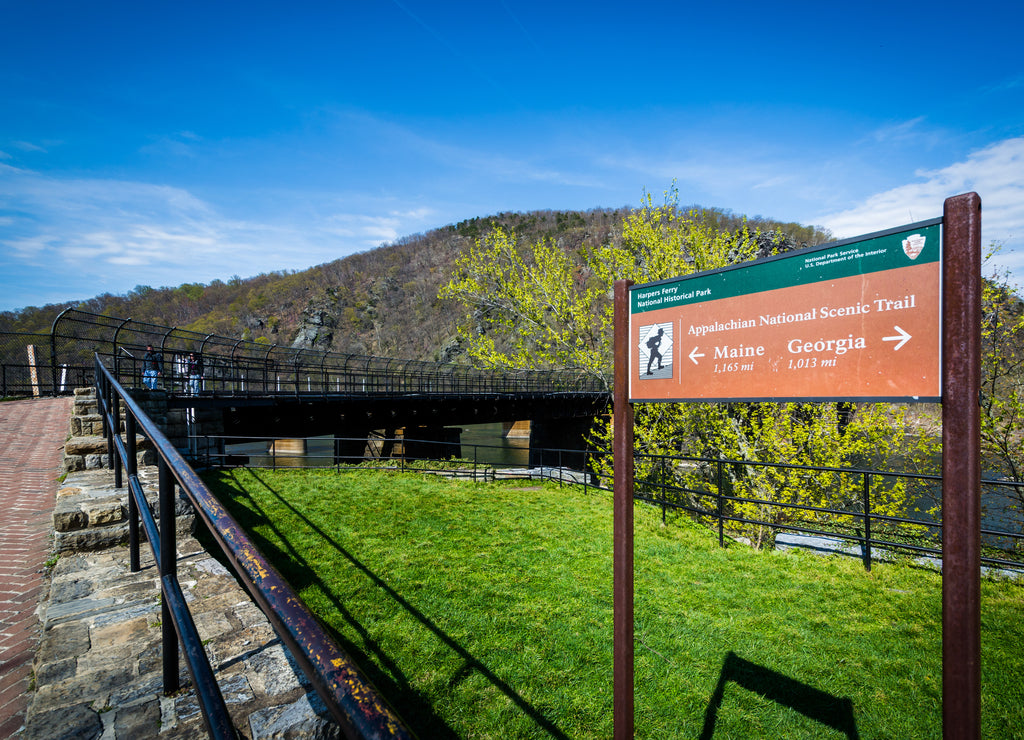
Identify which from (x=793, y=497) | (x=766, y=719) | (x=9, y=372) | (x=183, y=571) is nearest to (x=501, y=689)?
(x=766, y=719)

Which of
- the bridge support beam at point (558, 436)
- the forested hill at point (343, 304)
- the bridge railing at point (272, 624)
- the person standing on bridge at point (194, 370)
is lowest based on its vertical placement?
the bridge support beam at point (558, 436)

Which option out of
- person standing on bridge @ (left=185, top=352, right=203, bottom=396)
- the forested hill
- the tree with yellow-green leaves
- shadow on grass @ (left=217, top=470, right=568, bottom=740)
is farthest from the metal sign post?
the forested hill

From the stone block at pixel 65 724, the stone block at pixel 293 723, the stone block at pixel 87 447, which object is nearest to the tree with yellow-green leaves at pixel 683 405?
the stone block at pixel 87 447

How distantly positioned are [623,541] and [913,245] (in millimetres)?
1808

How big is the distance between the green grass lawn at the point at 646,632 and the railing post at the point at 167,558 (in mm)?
1849

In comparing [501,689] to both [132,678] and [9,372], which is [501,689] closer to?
[132,678]

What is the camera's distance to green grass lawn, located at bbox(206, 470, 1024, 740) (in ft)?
11.0

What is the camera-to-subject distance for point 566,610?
4812 mm

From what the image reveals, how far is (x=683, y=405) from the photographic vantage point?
1045 centimetres

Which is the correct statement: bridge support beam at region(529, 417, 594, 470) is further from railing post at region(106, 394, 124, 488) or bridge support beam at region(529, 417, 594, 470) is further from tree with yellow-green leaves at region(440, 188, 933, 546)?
railing post at region(106, 394, 124, 488)

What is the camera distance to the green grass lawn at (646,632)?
3.35 m

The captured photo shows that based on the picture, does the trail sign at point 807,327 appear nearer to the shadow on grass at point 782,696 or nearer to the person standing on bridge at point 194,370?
the shadow on grass at point 782,696

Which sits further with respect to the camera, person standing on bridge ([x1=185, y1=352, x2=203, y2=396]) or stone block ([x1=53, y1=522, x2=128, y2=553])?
person standing on bridge ([x1=185, y1=352, x2=203, y2=396])

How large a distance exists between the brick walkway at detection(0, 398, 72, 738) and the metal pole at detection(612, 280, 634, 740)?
2559 mm
